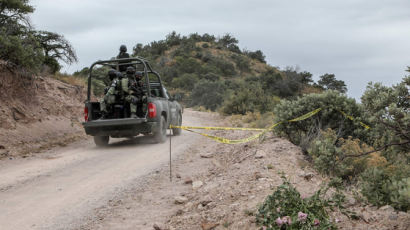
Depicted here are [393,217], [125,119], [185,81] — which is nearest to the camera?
[393,217]

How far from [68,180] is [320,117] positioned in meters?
5.27

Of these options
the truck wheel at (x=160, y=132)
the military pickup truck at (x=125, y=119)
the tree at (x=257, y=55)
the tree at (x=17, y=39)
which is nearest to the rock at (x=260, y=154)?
the military pickup truck at (x=125, y=119)

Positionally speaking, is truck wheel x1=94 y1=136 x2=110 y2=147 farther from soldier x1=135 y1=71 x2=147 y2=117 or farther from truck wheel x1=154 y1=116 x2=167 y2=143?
truck wheel x1=154 y1=116 x2=167 y2=143

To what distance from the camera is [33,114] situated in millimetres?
12508

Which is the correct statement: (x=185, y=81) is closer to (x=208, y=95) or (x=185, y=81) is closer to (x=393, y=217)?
(x=208, y=95)

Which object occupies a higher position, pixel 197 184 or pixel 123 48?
pixel 123 48

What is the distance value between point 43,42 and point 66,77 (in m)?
2.86

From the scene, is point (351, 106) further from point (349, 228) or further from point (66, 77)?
point (66, 77)

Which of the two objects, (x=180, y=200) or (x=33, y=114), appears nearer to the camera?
(x=180, y=200)

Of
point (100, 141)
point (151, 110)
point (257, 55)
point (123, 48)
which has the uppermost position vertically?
point (257, 55)

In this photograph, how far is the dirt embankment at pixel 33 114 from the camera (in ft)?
34.1

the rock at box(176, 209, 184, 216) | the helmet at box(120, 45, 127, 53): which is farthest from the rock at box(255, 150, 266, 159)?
the helmet at box(120, 45, 127, 53)

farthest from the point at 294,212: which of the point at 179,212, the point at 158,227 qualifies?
the point at 179,212

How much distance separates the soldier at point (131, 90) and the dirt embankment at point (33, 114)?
108 inches
